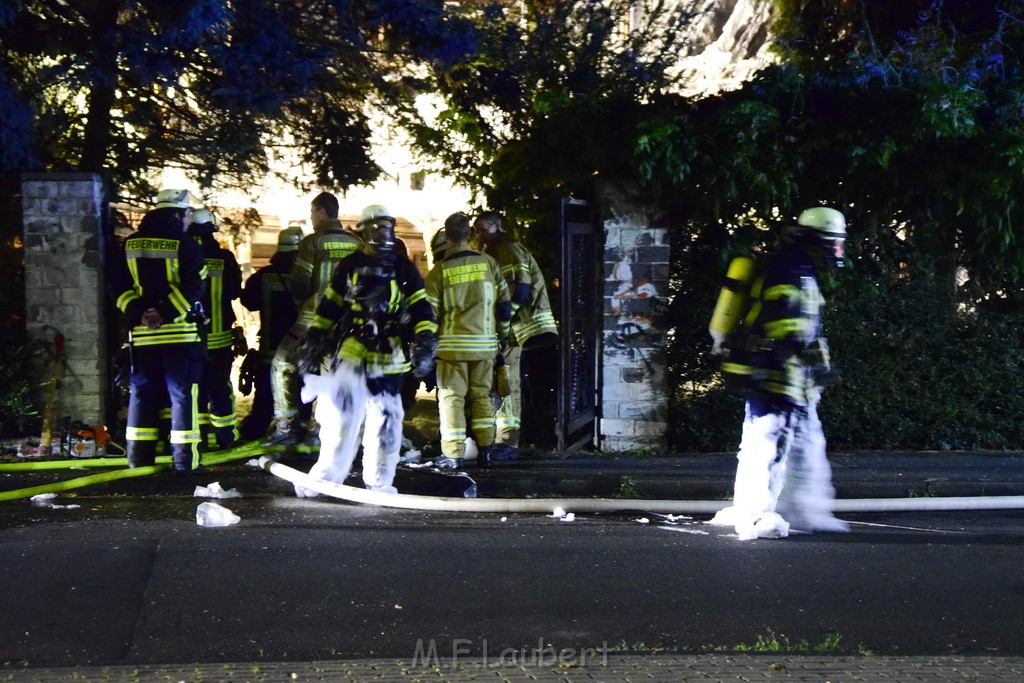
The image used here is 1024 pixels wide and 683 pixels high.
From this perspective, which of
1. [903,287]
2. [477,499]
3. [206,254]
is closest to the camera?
[477,499]

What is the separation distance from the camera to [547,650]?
4574 millimetres

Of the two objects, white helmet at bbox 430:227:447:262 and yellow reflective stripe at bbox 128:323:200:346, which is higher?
white helmet at bbox 430:227:447:262

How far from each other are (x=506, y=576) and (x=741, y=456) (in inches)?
64.5

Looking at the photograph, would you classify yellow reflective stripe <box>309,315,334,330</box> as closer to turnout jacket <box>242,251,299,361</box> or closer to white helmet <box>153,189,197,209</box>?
white helmet <box>153,189,197,209</box>

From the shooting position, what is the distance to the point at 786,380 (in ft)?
20.1

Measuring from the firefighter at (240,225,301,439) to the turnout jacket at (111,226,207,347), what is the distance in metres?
1.17

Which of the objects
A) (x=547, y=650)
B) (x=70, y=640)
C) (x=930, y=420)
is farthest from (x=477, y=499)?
(x=930, y=420)

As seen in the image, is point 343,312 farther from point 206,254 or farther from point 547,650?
point 547,650

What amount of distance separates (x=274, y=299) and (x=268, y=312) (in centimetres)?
12

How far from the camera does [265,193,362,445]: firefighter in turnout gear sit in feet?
26.3

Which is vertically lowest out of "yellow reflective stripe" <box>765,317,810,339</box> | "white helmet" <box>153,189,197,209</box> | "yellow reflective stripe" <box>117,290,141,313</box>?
"yellow reflective stripe" <box>765,317,810,339</box>

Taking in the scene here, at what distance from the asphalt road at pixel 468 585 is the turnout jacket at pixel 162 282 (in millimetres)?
1167

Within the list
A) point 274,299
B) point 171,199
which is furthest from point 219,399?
point 171,199

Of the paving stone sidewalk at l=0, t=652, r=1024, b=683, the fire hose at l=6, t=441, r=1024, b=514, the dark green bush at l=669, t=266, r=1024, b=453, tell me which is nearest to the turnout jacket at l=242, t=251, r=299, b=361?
the fire hose at l=6, t=441, r=1024, b=514
